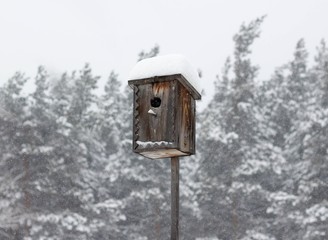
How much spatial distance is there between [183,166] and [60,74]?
657 cm

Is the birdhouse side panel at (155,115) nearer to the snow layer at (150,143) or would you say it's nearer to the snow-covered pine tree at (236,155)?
the snow layer at (150,143)

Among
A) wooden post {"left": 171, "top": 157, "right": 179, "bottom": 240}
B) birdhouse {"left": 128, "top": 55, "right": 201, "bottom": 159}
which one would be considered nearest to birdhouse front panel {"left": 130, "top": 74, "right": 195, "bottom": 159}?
birdhouse {"left": 128, "top": 55, "right": 201, "bottom": 159}

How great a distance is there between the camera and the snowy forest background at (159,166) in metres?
18.3

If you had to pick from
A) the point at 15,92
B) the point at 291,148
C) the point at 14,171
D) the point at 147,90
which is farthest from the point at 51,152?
the point at 147,90

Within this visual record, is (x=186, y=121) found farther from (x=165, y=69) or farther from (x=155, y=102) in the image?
(x=165, y=69)

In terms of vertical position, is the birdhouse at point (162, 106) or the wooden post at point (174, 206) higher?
the birdhouse at point (162, 106)

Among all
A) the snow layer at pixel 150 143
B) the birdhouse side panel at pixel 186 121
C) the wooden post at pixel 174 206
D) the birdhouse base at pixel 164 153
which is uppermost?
the birdhouse side panel at pixel 186 121

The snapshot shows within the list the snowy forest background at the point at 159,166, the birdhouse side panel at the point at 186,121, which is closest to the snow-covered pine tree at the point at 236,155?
the snowy forest background at the point at 159,166

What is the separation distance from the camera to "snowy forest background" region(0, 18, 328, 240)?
18.3 meters

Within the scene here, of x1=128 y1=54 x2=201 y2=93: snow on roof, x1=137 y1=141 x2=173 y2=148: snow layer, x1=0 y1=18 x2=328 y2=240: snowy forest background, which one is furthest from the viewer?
x1=0 y1=18 x2=328 y2=240: snowy forest background

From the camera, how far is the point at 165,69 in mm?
5094

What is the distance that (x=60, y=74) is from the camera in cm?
2214

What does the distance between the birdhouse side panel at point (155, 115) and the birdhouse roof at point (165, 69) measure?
4.4 inches

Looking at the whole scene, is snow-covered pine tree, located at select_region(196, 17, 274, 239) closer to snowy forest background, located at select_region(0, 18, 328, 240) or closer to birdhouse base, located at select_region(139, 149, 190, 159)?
snowy forest background, located at select_region(0, 18, 328, 240)
